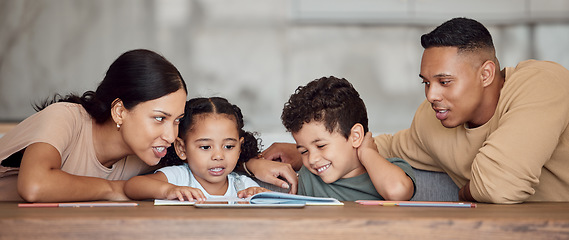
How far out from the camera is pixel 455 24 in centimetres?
190

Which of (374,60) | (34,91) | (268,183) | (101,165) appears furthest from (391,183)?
(34,91)

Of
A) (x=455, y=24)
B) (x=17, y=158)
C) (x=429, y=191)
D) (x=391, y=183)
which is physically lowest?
(x=429, y=191)

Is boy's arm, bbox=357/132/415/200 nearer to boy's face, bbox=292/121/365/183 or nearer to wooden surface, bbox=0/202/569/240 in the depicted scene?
boy's face, bbox=292/121/365/183

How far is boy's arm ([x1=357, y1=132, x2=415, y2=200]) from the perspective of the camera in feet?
5.81

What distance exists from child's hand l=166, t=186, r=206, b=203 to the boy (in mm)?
473

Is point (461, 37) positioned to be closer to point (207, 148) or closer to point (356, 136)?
point (356, 136)

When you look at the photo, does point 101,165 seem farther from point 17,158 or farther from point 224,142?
point 224,142

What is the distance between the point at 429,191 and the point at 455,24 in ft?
2.12

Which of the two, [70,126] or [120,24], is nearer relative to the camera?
[70,126]

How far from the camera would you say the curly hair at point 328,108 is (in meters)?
1.95

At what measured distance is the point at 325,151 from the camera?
192cm

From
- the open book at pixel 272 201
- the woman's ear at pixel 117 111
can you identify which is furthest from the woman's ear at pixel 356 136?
the woman's ear at pixel 117 111

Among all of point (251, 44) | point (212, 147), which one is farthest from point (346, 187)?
point (251, 44)

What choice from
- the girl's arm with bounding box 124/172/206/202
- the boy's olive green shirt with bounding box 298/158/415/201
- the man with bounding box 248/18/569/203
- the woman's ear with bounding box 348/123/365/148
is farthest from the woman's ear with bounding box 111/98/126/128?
the man with bounding box 248/18/569/203
